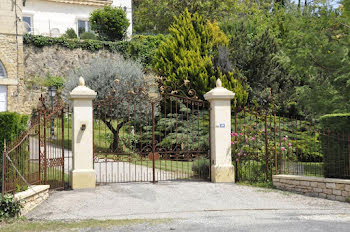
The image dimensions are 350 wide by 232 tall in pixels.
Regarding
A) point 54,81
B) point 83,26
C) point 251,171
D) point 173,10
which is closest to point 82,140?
point 251,171

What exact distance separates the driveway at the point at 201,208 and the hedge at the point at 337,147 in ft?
2.36

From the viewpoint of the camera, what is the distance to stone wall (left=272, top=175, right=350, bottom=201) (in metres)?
8.47

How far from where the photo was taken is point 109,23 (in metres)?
26.3

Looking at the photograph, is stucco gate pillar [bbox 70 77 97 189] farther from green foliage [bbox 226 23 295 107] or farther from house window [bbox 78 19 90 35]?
house window [bbox 78 19 90 35]

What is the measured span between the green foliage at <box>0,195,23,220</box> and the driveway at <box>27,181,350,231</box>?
0.27 m

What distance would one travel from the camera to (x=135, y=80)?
1780 centimetres

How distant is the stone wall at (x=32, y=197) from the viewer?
289 inches

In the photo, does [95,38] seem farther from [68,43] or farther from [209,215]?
Result: [209,215]

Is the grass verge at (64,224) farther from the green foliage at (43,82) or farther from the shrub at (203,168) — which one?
the green foliage at (43,82)

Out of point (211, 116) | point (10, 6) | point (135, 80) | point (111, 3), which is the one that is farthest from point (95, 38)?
point (211, 116)

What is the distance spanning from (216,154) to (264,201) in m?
2.32

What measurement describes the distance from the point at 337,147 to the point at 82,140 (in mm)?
5843

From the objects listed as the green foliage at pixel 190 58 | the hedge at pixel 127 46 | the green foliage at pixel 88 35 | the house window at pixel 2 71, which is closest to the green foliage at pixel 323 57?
the green foliage at pixel 190 58

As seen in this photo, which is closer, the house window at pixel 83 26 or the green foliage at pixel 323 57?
the green foliage at pixel 323 57
